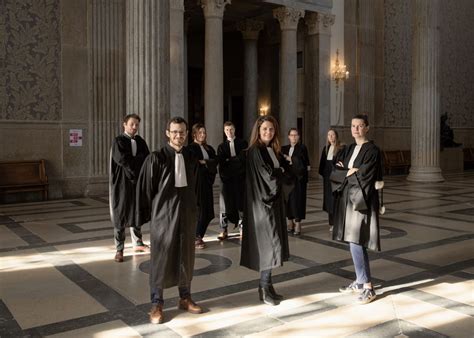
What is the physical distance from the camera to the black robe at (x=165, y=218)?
399cm

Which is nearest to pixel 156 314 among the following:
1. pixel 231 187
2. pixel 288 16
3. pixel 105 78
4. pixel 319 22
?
pixel 231 187

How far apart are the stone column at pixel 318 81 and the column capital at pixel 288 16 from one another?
1.26 metres

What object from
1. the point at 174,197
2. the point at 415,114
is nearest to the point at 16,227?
the point at 174,197

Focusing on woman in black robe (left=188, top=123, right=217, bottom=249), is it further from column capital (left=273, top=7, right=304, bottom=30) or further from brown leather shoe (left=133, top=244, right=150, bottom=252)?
column capital (left=273, top=7, right=304, bottom=30)

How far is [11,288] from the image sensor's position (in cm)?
495

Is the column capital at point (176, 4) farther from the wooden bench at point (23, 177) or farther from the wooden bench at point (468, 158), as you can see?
the wooden bench at point (468, 158)

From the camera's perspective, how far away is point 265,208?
14.2 feet

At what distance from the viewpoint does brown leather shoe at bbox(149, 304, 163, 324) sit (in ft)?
13.0

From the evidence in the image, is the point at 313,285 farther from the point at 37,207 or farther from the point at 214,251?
the point at 37,207

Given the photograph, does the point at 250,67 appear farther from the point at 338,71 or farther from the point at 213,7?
the point at 213,7

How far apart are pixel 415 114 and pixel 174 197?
14.3 m

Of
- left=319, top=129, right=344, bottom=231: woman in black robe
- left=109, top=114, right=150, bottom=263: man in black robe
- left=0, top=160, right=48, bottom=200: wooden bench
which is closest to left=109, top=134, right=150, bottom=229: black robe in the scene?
left=109, top=114, right=150, bottom=263: man in black robe

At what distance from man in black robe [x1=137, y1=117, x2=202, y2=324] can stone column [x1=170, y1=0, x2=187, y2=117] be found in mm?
9143

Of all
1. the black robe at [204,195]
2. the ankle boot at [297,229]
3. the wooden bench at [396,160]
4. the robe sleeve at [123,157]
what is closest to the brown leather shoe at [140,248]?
the black robe at [204,195]
